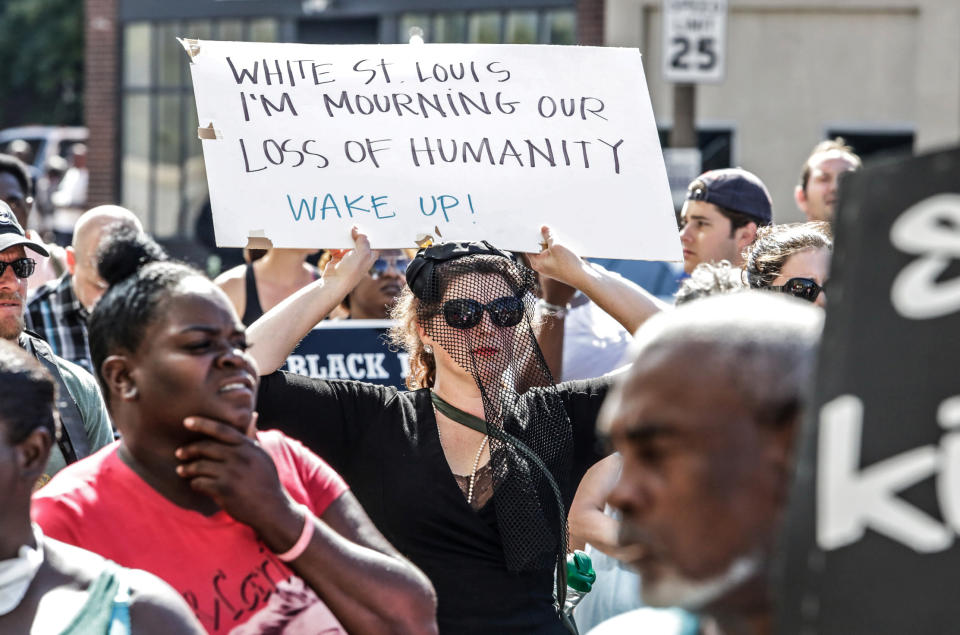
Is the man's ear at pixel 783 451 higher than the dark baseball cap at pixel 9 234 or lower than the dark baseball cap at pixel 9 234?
higher

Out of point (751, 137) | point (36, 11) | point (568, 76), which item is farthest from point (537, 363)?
point (36, 11)

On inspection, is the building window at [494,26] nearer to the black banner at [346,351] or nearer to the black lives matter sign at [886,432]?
the black banner at [346,351]

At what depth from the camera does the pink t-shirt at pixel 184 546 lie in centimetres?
241

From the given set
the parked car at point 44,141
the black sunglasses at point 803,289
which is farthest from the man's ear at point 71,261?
the parked car at point 44,141

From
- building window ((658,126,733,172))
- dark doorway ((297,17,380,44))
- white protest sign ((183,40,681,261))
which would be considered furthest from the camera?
dark doorway ((297,17,380,44))

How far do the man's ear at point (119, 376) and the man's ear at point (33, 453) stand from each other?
20 centimetres

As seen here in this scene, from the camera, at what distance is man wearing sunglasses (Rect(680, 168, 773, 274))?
5.63 metres

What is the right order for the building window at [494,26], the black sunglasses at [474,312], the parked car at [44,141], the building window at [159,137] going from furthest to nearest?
1. the parked car at [44,141]
2. the building window at [159,137]
3. the building window at [494,26]
4. the black sunglasses at [474,312]

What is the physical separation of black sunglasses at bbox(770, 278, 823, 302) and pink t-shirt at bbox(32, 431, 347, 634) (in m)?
2.03

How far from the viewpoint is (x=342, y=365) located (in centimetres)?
560

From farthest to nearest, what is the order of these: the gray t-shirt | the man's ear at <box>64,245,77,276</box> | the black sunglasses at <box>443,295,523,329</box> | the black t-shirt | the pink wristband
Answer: the man's ear at <box>64,245,77,276</box>
the gray t-shirt
the black sunglasses at <box>443,295,523,329</box>
the black t-shirt
the pink wristband

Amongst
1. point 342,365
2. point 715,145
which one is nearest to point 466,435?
point 342,365

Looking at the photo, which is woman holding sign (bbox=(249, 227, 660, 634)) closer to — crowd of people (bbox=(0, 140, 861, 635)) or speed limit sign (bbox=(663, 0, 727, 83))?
crowd of people (bbox=(0, 140, 861, 635))

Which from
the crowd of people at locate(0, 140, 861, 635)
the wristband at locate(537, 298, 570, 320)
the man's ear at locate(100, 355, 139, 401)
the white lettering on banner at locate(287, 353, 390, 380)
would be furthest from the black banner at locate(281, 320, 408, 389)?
the man's ear at locate(100, 355, 139, 401)
